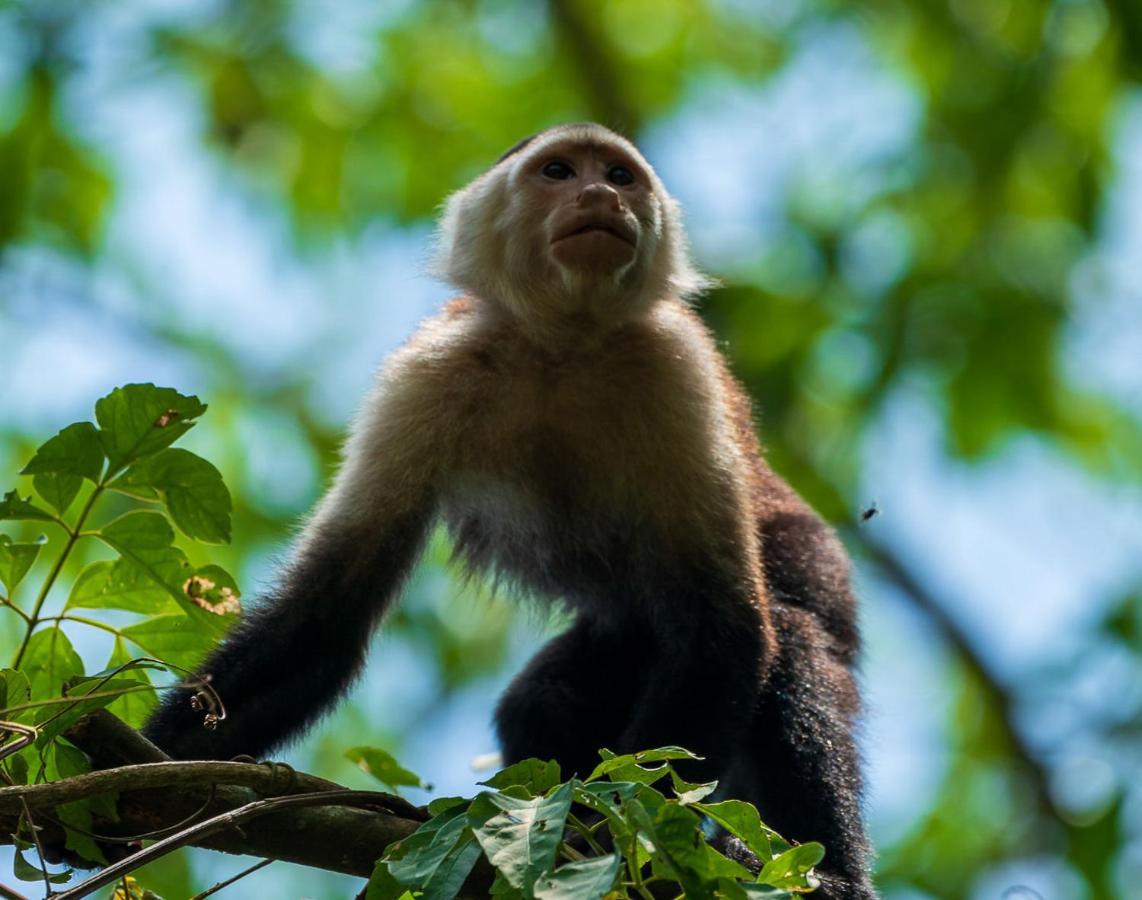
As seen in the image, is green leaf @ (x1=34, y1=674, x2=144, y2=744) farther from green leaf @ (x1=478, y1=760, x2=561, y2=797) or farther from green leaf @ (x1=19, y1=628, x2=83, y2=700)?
green leaf @ (x1=478, y1=760, x2=561, y2=797)

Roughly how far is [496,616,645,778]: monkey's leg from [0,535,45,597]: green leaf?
223 centimetres

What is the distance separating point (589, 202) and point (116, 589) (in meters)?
2.27

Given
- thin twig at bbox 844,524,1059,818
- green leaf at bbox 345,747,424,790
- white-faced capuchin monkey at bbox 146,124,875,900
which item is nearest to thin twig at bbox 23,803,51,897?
green leaf at bbox 345,747,424,790

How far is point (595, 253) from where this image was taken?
4602 mm

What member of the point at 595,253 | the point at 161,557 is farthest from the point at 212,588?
the point at 595,253

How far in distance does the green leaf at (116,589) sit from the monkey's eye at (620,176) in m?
2.62

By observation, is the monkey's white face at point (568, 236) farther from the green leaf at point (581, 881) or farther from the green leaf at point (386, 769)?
the green leaf at point (581, 881)

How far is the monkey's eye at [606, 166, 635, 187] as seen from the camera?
5.04 meters

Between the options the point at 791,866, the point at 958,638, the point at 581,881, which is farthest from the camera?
the point at 958,638

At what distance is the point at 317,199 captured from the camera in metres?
10.7

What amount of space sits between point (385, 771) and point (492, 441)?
148 cm

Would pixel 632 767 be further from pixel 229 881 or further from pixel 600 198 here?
pixel 600 198

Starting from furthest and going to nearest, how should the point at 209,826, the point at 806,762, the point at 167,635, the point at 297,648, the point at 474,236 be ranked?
the point at 474,236
the point at 806,762
the point at 297,648
the point at 167,635
the point at 209,826

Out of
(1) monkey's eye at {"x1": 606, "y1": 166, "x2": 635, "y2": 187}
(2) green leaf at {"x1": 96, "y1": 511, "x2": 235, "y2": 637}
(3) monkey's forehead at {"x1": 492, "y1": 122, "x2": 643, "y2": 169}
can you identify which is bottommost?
(2) green leaf at {"x1": 96, "y1": 511, "x2": 235, "y2": 637}
